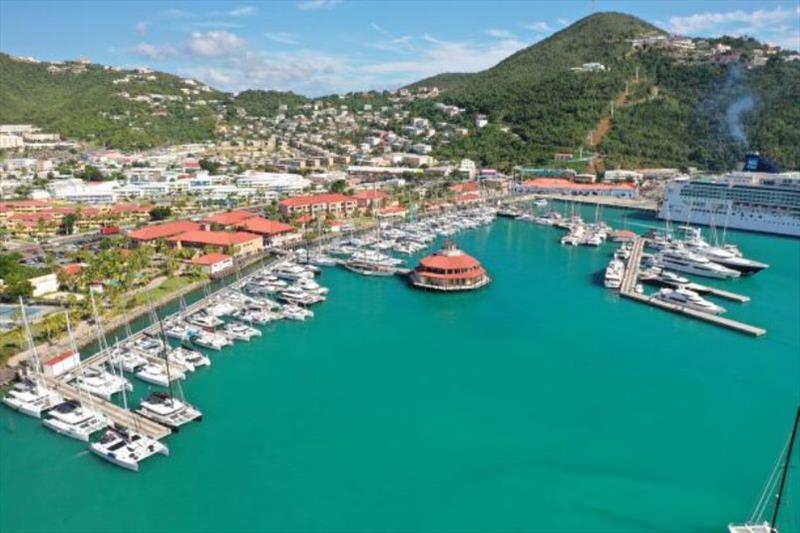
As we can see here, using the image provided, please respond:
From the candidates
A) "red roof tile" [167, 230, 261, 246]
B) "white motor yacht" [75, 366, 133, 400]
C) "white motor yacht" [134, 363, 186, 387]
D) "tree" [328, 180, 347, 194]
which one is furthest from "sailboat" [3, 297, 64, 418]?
"tree" [328, 180, 347, 194]

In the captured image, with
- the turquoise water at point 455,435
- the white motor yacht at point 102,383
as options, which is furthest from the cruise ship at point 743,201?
the white motor yacht at point 102,383

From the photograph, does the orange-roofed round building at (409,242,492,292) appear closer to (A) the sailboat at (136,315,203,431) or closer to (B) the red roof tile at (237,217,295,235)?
(B) the red roof tile at (237,217,295,235)

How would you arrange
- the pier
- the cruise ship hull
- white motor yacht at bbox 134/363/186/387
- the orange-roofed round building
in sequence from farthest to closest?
the cruise ship hull
the orange-roofed round building
the pier
white motor yacht at bbox 134/363/186/387

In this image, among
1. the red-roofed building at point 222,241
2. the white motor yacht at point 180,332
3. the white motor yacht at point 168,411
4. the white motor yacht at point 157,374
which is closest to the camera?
the white motor yacht at point 168,411

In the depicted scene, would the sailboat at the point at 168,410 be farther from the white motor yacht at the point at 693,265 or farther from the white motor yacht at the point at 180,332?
the white motor yacht at the point at 693,265

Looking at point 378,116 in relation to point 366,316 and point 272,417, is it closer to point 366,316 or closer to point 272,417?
point 366,316

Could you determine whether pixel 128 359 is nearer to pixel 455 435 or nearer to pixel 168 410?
pixel 168 410

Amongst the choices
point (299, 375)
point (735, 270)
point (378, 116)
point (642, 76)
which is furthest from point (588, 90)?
point (299, 375)
